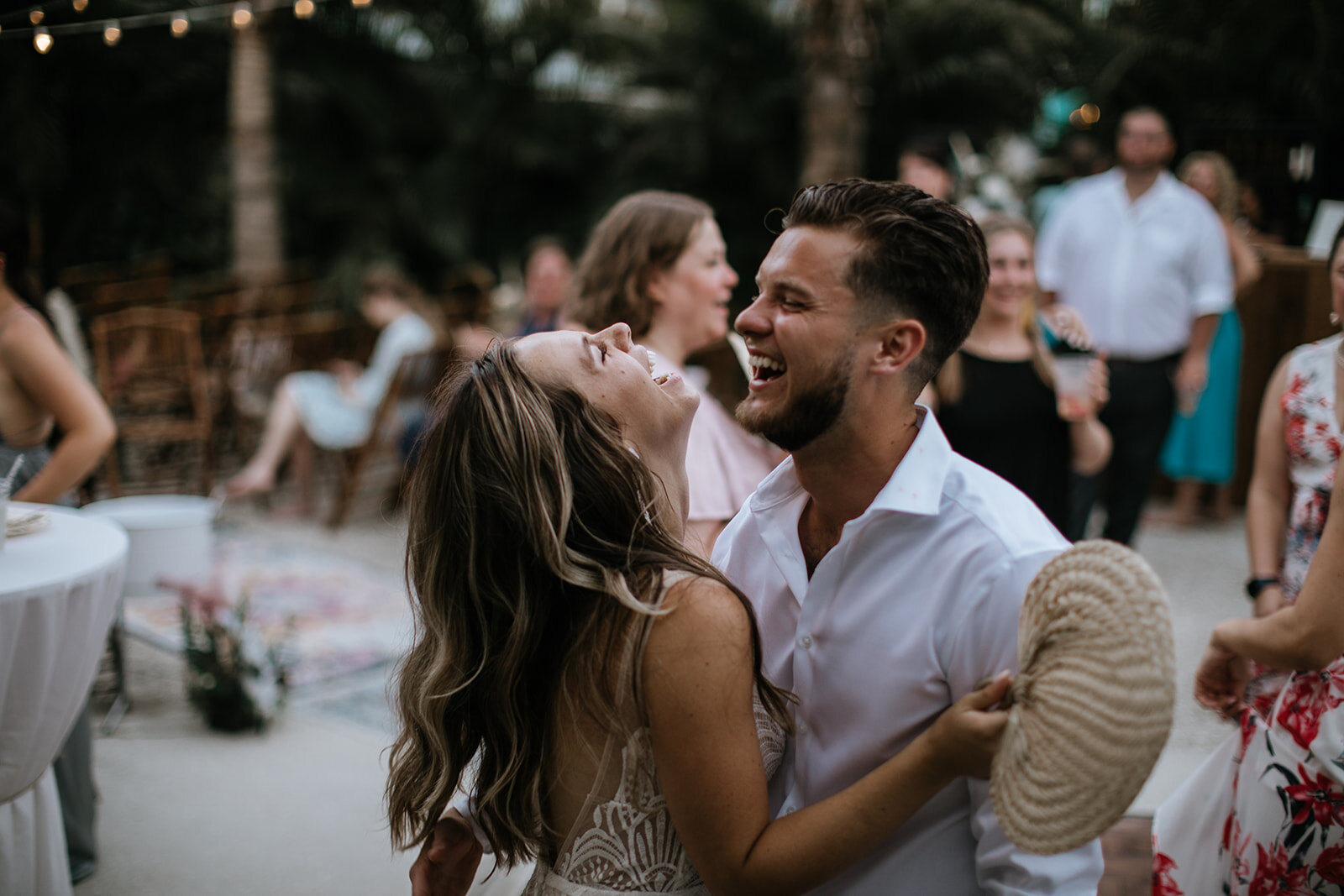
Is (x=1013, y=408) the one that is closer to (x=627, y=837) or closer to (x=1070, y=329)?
(x=1070, y=329)

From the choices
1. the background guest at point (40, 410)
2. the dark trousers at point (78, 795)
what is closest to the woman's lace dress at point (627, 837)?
the dark trousers at point (78, 795)

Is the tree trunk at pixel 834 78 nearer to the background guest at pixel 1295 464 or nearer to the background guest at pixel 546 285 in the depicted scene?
the background guest at pixel 546 285

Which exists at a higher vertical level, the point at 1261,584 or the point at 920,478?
the point at 920,478

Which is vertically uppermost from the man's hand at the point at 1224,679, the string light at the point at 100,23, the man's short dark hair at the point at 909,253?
the string light at the point at 100,23

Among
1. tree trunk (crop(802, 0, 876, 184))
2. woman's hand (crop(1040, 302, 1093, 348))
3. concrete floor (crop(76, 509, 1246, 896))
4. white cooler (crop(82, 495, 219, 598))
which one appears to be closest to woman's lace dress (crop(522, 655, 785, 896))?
concrete floor (crop(76, 509, 1246, 896))

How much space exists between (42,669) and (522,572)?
1448mm

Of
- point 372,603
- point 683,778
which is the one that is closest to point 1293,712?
point 683,778

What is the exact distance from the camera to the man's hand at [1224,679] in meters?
1.99

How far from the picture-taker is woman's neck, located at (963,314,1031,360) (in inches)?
132

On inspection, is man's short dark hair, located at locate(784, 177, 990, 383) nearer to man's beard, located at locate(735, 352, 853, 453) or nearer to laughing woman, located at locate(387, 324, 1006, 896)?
man's beard, located at locate(735, 352, 853, 453)

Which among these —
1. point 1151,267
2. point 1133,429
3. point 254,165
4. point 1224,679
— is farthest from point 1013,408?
point 254,165

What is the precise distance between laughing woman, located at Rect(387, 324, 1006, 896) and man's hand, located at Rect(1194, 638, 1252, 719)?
0.93 metres

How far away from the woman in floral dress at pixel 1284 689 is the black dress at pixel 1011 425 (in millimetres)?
846

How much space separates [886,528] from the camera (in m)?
1.47
